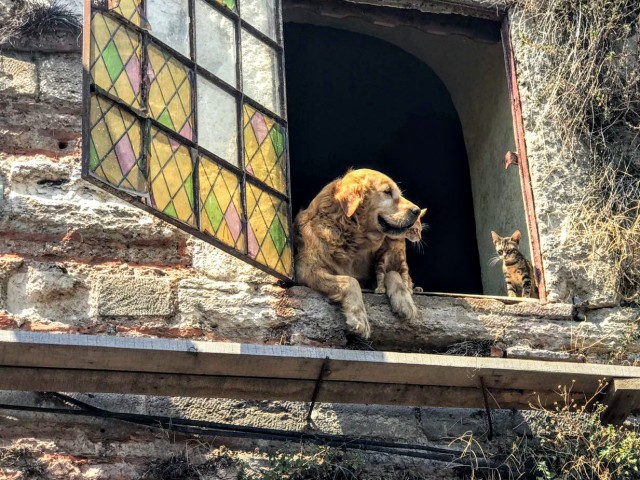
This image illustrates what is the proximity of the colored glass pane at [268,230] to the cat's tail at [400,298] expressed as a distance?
1.89 feet

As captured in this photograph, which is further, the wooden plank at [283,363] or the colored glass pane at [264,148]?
the colored glass pane at [264,148]

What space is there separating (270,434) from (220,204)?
3.56 feet

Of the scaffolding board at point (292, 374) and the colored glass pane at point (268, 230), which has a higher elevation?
the colored glass pane at point (268, 230)

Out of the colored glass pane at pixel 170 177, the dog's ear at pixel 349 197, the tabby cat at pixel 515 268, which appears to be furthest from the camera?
the tabby cat at pixel 515 268

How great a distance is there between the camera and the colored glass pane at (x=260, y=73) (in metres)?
7.02

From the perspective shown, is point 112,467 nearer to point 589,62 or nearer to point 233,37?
point 233,37

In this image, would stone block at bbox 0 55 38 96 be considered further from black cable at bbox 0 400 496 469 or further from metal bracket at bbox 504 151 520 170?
metal bracket at bbox 504 151 520 170

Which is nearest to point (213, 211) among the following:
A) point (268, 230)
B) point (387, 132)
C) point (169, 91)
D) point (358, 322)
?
point (268, 230)

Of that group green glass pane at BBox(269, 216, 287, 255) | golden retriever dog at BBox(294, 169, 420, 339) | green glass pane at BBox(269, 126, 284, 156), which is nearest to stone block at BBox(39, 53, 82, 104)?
green glass pane at BBox(269, 126, 284, 156)

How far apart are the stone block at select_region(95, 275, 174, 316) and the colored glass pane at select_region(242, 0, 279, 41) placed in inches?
57.1

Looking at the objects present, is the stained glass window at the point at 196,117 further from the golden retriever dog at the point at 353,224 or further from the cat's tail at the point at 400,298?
the cat's tail at the point at 400,298

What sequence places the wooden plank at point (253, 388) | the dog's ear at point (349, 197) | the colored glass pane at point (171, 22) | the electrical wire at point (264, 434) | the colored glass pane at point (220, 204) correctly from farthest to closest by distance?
the dog's ear at point (349, 197)
the colored glass pane at point (171, 22)
the colored glass pane at point (220, 204)
the electrical wire at point (264, 434)
the wooden plank at point (253, 388)

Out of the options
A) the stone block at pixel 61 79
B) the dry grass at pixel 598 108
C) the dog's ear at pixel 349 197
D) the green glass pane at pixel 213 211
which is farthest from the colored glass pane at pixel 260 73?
the dry grass at pixel 598 108

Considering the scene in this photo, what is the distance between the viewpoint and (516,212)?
8375 millimetres
